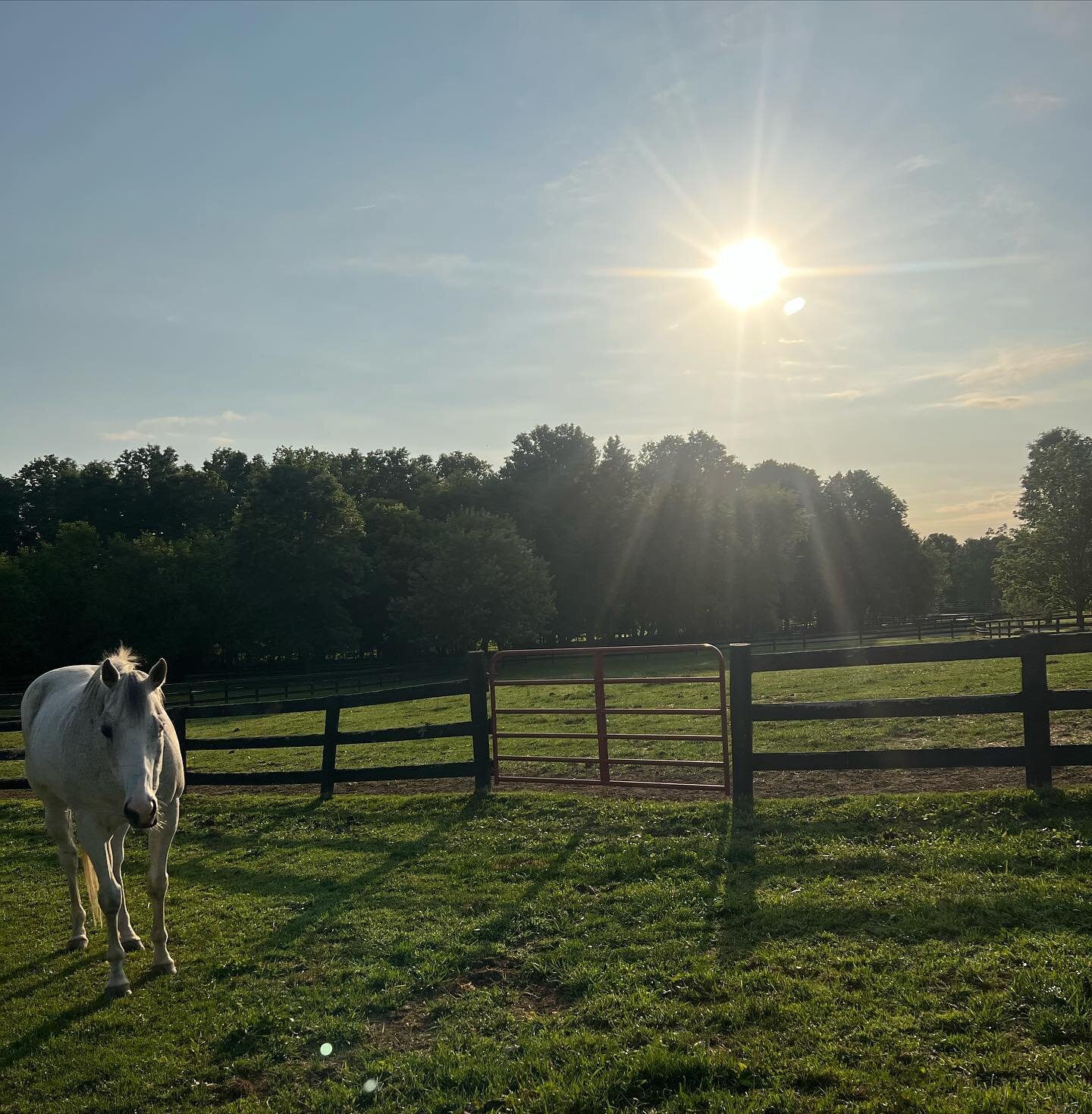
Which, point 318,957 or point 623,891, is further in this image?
point 623,891

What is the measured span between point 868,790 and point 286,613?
42.9 meters

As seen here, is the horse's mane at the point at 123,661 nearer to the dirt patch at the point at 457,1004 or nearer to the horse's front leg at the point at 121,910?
the horse's front leg at the point at 121,910

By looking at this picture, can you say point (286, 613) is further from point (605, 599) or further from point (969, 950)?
point (969, 950)

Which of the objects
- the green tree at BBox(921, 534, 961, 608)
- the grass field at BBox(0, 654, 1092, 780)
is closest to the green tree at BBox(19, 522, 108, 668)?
the grass field at BBox(0, 654, 1092, 780)

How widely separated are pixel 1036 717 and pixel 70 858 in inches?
320

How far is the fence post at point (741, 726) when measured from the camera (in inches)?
318

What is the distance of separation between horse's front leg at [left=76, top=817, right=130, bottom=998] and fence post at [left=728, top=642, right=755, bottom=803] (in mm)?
5369

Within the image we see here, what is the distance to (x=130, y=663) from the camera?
584cm

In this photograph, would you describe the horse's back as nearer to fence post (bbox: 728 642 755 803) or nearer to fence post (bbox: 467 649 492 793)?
fence post (bbox: 467 649 492 793)

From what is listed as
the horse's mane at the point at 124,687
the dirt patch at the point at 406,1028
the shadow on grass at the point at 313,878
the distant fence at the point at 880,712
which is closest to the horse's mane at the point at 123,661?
the horse's mane at the point at 124,687

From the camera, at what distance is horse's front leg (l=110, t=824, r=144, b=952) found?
565 cm

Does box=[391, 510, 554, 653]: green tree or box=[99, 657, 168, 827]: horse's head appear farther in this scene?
box=[391, 510, 554, 653]: green tree

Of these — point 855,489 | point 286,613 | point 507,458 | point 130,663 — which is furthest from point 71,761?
point 855,489

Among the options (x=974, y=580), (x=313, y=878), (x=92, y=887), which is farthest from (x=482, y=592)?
(x=974, y=580)
